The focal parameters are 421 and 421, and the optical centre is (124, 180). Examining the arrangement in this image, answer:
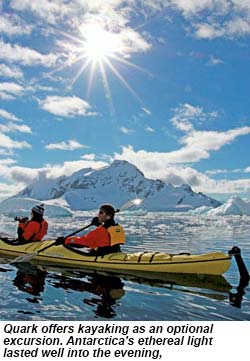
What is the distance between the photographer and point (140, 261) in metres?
9.62

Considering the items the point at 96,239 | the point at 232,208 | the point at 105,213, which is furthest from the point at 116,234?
the point at 232,208

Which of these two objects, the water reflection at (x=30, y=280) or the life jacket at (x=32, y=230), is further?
the life jacket at (x=32, y=230)

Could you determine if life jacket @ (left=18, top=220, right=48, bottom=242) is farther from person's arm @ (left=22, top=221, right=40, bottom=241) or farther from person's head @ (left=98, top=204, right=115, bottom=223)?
person's head @ (left=98, top=204, right=115, bottom=223)

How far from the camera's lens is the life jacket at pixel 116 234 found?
Result: 954 centimetres

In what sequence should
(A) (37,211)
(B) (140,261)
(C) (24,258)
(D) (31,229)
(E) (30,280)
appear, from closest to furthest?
(E) (30,280), (B) (140,261), (C) (24,258), (A) (37,211), (D) (31,229)

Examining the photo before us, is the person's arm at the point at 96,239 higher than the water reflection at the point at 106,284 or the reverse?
higher

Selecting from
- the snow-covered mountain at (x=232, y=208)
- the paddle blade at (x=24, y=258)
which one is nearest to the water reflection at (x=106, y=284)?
the paddle blade at (x=24, y=258)

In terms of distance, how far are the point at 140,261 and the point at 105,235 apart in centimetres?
99

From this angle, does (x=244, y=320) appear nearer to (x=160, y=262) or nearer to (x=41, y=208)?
(x=160, y=262)

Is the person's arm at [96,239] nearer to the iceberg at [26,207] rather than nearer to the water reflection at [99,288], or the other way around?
the water reflection at [99,288]

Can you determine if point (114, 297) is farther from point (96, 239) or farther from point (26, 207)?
point (26, 207)

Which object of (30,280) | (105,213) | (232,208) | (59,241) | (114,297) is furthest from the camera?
(232,208)

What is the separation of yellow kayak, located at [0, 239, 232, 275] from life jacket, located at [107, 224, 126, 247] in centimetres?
37
